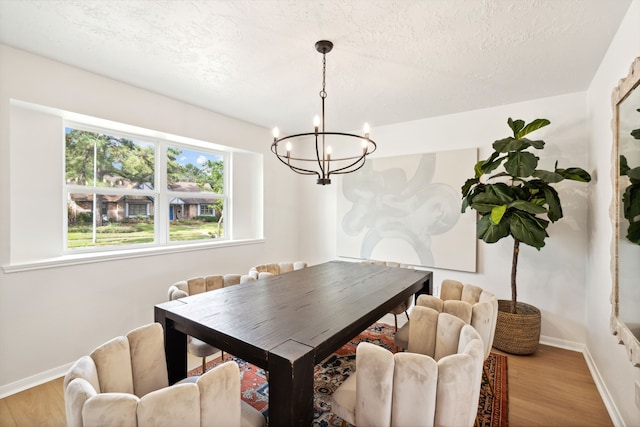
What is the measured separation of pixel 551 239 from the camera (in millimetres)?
2920

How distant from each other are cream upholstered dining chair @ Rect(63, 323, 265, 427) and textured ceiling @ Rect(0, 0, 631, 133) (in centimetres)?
189

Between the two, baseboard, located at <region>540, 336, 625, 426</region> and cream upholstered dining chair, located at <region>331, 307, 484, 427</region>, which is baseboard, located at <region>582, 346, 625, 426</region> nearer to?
baseboard, located at <region>540, 336, 625, 426</region>

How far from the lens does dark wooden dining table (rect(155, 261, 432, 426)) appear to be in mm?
1073

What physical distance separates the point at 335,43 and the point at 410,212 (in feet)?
7.65

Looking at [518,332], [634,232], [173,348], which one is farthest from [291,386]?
[518,332]

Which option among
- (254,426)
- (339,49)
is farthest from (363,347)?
(339,49)

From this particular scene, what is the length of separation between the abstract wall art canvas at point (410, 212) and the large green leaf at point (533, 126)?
630 mm

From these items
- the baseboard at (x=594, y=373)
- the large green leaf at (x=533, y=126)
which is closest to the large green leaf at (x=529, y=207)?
the large green leaf at (x=533, y=126)

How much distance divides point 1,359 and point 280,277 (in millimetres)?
2104

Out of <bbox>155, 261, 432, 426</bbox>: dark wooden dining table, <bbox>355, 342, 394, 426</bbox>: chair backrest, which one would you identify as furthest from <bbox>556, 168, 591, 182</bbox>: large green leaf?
<bbox>355, 342, 394, 426</bbox>: chair backrest

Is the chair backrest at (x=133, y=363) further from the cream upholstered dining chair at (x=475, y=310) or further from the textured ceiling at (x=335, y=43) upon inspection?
the textured ceiling at (x=335, y=43)

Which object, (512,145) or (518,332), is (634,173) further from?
(518,332)

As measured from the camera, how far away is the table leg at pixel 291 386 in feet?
3.39

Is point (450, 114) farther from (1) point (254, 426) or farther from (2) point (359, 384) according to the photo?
(1) point (254, 426)
